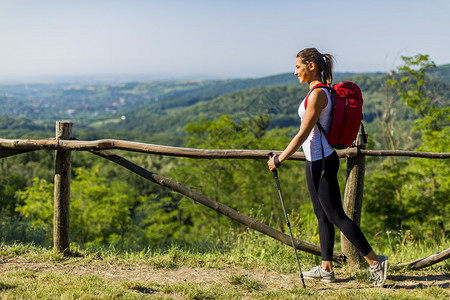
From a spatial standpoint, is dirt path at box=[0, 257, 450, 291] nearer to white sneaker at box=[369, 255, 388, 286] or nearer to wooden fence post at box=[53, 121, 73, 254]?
white sneaker at box=[369, 255, 388, 286]

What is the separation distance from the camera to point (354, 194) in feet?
10.8

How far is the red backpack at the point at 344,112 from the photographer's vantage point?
2625 mm

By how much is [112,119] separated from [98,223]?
134 m

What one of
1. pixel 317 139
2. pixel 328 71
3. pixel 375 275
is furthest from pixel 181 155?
pixel 375 275

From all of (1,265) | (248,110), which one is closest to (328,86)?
(1,265)

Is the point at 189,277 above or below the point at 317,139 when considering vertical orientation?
below

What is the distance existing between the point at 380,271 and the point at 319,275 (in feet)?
1.63

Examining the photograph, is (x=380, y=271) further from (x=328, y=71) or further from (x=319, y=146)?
(x=328, y=71)

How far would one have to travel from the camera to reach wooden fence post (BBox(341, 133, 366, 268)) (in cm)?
327

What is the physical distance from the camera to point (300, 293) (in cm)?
279

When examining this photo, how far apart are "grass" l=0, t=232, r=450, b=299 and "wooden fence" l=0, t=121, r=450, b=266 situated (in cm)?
21

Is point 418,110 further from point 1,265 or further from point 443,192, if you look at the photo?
point 1,265

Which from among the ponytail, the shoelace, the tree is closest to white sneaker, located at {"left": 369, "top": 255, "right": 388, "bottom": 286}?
the shoelace

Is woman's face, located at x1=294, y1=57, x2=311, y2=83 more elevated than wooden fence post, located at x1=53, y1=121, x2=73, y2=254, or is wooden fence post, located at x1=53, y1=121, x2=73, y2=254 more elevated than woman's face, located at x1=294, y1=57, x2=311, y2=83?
woman's face, located at x1=294, y1=57, x2=311, y2=83
